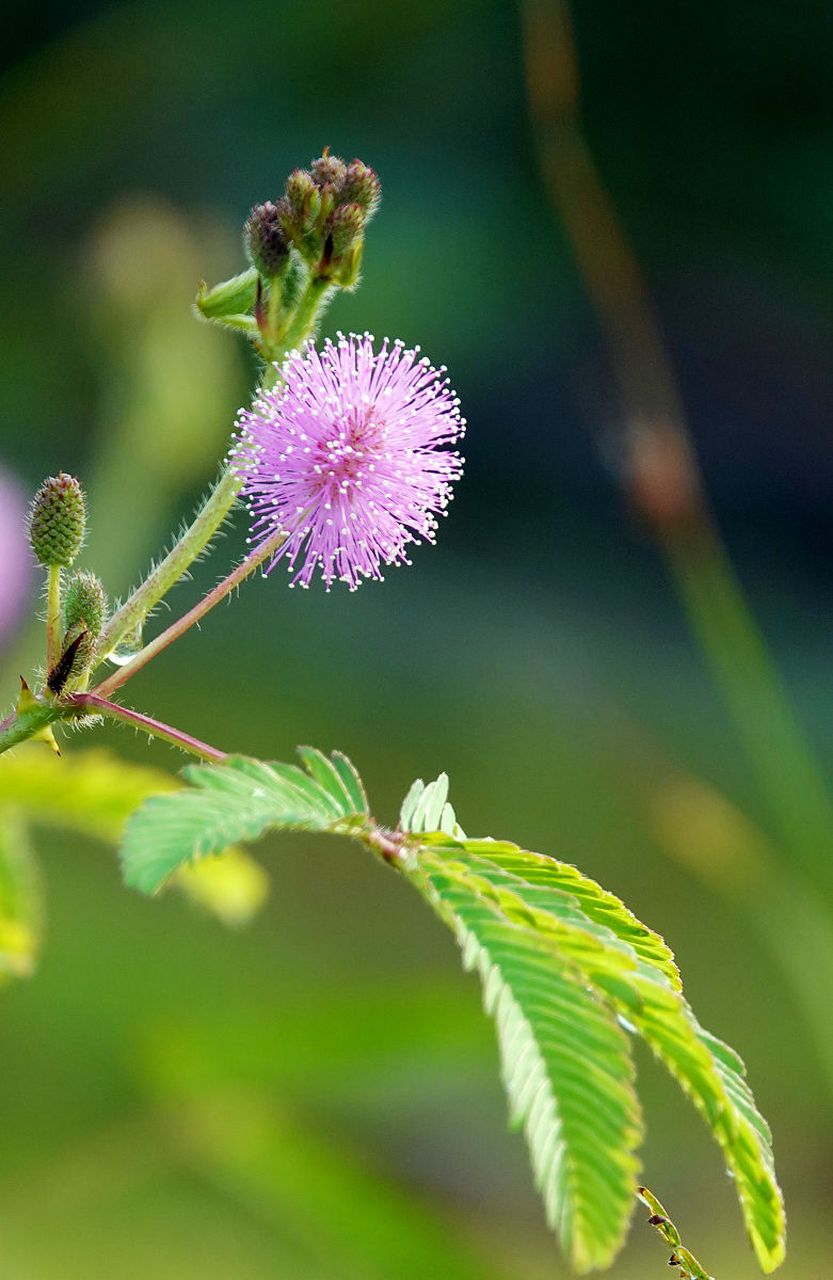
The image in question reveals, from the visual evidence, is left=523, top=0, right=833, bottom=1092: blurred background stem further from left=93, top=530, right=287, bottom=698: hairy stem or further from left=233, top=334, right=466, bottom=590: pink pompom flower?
left=93, top=530, right=287, bottom=698: hairy stem

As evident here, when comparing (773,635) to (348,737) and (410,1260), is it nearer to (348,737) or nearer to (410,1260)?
(348,737)

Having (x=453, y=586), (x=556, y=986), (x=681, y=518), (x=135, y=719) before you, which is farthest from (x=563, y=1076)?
(x=453, y=586)

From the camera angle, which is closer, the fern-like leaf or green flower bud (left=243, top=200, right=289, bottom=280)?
the fern-like leaf

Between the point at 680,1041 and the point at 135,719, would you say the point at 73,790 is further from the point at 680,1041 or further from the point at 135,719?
the point at 680,1041

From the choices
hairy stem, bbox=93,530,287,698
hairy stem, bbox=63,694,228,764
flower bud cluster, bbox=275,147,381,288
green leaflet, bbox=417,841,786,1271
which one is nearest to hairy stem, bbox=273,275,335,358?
flower bud cluster, bbox=275,147,381,288

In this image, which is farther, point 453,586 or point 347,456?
point 453,586
